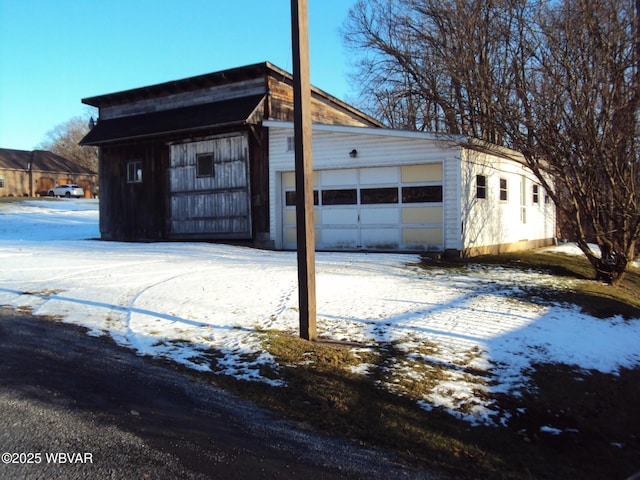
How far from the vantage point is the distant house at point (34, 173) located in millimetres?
48781

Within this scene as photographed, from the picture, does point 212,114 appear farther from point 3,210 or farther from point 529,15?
point 3,210

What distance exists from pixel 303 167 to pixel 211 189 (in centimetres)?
1128

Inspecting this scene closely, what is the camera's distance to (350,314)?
709 centimetres

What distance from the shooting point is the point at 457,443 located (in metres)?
3.67

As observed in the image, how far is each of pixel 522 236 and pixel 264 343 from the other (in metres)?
14.6

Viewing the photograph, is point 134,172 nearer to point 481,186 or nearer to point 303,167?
point 481,186

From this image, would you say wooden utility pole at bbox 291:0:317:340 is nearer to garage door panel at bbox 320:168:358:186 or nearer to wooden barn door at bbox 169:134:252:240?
garage door panel at bbox 320:168:358:186

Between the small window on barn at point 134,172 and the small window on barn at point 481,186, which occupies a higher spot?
the small window on barn at point 134,172

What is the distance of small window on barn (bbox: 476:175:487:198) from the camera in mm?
14422

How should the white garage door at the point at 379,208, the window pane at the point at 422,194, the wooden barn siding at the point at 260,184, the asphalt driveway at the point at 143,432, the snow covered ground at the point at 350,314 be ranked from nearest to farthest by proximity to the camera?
the asphalt driveway at the point at 143,432, the snow covered ground at the point at 350,314, the window pane at the point at 422,194, the white garage door at the point at 379,208, the wooden barn siding at the point at 260,184

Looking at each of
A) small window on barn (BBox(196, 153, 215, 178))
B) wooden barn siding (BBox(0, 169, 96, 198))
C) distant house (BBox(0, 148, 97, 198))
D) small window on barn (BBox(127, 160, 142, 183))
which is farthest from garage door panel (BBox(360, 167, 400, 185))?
wooden barn siding (BBox(0, 169, 96, 198))

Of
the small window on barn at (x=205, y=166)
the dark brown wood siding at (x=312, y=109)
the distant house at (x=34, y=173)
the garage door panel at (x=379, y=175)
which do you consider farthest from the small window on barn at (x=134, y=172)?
the distant house at (x=34, y=173)

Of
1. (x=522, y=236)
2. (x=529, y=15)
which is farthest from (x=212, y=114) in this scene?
(x=522, y=236)

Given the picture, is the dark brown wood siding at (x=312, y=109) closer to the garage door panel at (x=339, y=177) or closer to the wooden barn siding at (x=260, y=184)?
the wooden barn siding at (x=260, y=184)
